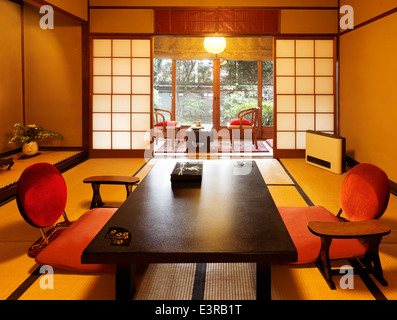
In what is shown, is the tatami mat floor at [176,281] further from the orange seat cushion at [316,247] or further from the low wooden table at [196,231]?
the low wooden table at [196,231]

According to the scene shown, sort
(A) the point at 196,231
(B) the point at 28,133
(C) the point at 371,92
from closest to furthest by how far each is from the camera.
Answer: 1. (A) the point at 196,231
2. (C) the point at 371,92
3. (B) the point at 28,133

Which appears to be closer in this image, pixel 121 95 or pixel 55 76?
pixel 55 76

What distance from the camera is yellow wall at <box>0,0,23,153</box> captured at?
5.47 m

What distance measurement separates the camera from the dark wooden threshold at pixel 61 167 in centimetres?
369

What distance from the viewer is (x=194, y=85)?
29.6 feet

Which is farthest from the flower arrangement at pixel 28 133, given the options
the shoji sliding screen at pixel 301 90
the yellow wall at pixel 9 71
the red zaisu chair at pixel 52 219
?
the shoji sliding screen at pixel 301 90

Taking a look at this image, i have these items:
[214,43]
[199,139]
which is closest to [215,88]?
[214,43]

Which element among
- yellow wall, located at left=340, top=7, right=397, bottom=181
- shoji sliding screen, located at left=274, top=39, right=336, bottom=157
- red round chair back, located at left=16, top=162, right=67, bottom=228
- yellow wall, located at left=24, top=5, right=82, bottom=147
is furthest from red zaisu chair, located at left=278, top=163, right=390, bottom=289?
yellow wall, located at left=24, top=5, right=82, bottom=147

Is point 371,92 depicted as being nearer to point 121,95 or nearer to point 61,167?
point 121,95

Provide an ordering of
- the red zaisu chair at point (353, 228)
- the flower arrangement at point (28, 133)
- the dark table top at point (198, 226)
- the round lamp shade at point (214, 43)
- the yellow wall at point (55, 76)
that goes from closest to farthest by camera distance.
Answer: the dark table top at point (198, 226)
the red zaisu chair at point (353, 228)
the flower arrangement at point (28, 133)
the yellow wall at point (55, 76)
the round lamp shade at point (214, 43)

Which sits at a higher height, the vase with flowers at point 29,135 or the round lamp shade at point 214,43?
the round lamp shade at point 214,43

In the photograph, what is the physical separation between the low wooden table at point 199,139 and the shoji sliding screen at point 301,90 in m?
1.22

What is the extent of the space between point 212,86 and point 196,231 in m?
7.69

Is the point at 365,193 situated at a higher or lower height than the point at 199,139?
lower
